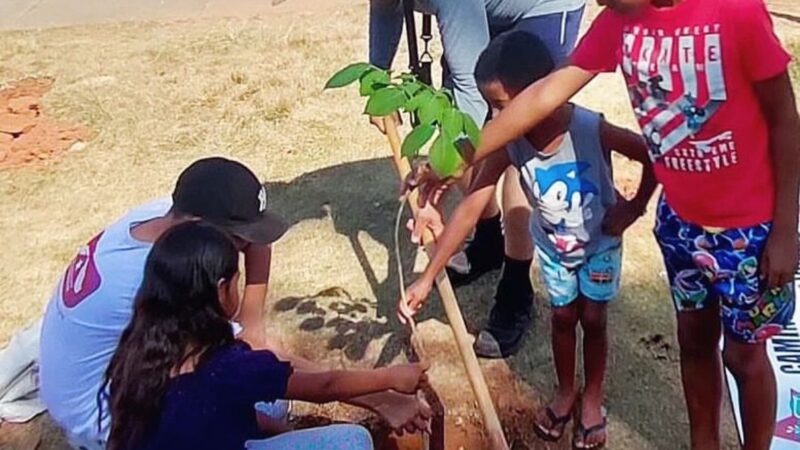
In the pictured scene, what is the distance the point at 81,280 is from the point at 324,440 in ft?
1.98

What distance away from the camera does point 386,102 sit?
195 cm

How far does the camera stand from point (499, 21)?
2.94 meters

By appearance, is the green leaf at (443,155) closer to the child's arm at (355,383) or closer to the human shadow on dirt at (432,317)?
the child's arm at (355,383)

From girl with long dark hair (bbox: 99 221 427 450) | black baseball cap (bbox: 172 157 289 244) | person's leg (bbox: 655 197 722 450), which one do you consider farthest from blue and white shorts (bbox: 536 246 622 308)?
girl with long dark hair (bbox: 99 221 427 450)

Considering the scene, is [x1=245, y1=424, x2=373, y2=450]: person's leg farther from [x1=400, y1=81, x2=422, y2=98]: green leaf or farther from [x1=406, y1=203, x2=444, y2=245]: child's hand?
[x1=400, y1=81, x2=422, y2=98]: green leaf

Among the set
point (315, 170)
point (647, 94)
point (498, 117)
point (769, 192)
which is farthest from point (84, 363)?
point (315, 170)

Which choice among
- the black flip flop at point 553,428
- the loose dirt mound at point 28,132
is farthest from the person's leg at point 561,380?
the loose dirt mound at point 28,132

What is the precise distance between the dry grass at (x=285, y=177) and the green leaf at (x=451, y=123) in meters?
1.14

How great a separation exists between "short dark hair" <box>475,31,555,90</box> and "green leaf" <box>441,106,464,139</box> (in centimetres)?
44

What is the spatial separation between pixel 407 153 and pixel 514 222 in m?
1.14

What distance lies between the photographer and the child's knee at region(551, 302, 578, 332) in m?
2.62

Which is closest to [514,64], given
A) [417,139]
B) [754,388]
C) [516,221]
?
[417,139]

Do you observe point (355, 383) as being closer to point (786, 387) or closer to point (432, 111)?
point (432, 111)

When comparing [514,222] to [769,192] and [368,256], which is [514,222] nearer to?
[368,256]
